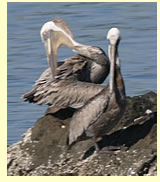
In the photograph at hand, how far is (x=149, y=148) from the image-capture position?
29.4 feet

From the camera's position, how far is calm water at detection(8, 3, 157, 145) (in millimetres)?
13070

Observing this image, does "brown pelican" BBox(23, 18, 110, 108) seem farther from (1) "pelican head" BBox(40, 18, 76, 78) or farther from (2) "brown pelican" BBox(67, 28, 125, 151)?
(2) "brown pelican" BBox(67, 28, 125, 151)

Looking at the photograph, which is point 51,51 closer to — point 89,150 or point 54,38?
point 54,38

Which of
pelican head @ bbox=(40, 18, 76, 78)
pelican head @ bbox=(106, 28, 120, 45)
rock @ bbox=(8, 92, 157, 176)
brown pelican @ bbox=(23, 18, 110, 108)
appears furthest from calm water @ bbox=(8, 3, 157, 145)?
pelican head @ bbox=(106, 28, 120, 45)

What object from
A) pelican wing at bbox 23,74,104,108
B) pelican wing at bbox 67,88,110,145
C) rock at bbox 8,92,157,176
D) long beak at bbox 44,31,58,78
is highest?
long beak at bbox 44,31,58,78

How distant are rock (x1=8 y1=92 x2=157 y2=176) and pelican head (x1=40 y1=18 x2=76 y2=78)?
0.78 metres

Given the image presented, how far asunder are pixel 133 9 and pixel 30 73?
5.08m

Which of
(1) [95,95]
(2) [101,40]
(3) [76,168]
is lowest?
(3) [76,168]

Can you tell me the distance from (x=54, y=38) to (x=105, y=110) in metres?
1.63

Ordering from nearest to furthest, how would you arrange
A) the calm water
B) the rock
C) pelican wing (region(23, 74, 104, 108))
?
1. the rock
2. pelican wing (region(23, 74, 104, 108))
3. the calm water

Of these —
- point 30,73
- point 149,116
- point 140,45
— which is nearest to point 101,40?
point 140,45

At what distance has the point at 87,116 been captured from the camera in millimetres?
9195

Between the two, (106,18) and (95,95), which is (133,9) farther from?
(95,95)

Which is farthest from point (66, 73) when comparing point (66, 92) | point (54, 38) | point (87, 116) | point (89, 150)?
point (89, 150)
